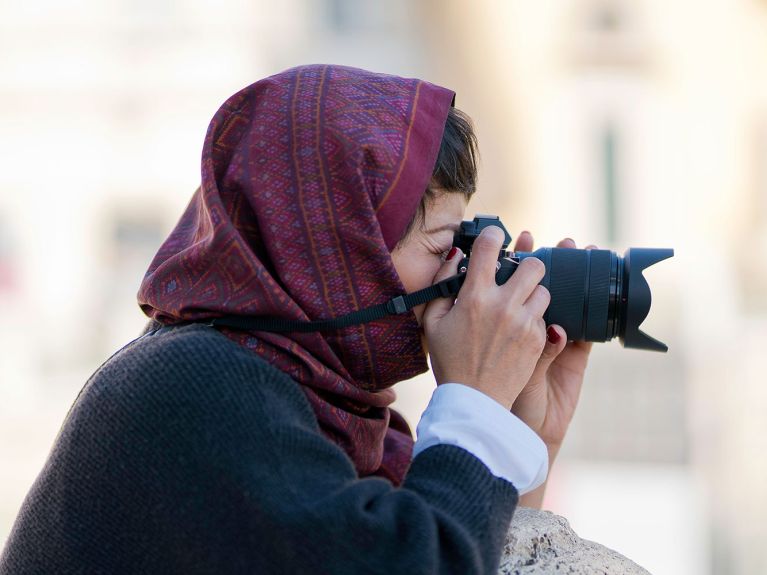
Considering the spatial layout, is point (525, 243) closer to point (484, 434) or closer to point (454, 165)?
point (454, 165)

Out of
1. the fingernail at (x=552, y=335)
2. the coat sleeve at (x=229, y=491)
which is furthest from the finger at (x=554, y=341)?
the coat sleeve at (x=229, y=491)

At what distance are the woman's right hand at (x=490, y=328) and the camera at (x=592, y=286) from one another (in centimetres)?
5

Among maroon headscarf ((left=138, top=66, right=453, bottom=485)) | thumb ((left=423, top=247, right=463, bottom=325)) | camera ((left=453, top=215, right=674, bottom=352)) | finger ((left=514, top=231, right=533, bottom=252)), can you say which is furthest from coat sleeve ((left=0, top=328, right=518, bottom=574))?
finger ((left=514, top=231, right=533, bottom=252))

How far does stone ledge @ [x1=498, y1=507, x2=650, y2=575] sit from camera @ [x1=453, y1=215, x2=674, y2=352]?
301 mm

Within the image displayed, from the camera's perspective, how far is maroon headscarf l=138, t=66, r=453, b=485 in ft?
4.28

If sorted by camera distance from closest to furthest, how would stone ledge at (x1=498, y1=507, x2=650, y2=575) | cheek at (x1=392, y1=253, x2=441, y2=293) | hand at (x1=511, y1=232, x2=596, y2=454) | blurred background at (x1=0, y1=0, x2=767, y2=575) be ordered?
stone ledge at (x1=498, y1=507, x2=650, y2=575) → cheek at (x1=392, y1=253, x2=441, y2=293) → hand at (x1=511, y1=232, x2=596, y2=454) → blurred background at (x1=0, y1=0, x2=767, y2=575)

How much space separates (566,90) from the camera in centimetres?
778

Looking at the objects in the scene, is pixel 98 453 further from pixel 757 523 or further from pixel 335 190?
pixel 757 523

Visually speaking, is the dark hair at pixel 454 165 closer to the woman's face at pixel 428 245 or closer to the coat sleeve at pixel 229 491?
the woman's face at pixel 428 245

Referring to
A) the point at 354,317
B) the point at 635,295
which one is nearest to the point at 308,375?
the point at 354,317

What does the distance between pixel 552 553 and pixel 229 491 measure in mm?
536

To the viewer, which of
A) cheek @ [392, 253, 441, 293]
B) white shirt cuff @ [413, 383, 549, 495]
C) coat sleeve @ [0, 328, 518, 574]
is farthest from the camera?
cheek @ [392, 253, 441, 293]

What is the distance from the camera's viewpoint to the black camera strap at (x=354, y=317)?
51.3 inches

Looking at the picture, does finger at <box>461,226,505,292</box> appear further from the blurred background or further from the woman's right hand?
the blurred background
